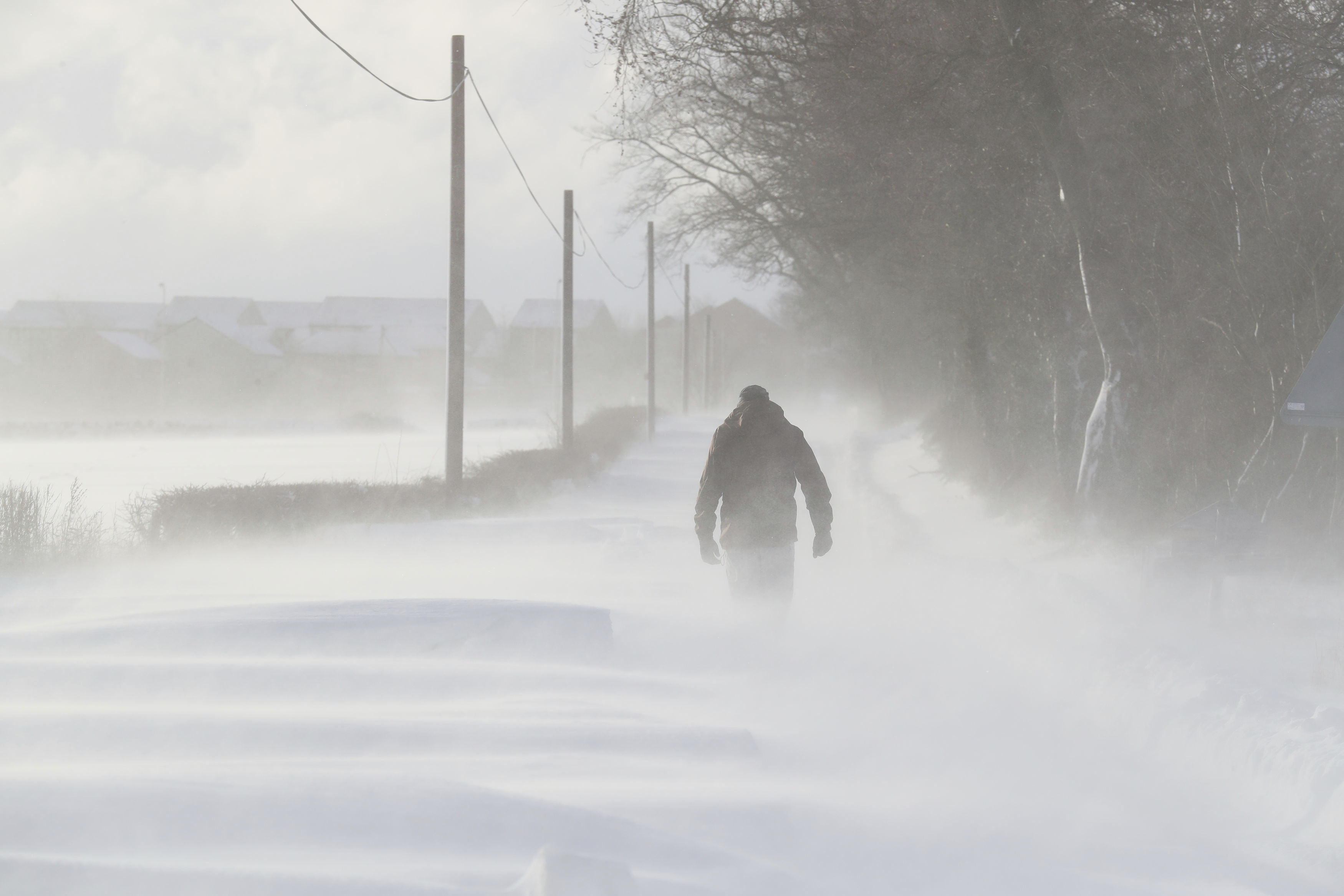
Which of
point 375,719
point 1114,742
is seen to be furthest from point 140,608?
point 1114,742

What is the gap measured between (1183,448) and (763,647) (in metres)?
6.42

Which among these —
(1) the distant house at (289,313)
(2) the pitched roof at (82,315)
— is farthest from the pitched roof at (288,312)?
(2) the pitched roof at (82,315)

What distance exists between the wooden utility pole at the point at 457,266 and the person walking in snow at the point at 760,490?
9309mm

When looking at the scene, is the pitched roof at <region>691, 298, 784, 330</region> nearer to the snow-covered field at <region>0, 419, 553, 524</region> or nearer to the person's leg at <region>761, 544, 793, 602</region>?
the snow-covered field at <region>0, 419, 553, 524</region>

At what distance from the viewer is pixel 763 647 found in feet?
23.9

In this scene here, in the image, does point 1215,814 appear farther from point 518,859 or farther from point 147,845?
point 147,845

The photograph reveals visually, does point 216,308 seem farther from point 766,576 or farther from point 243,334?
point 766,576

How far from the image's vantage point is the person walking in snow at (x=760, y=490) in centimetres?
747

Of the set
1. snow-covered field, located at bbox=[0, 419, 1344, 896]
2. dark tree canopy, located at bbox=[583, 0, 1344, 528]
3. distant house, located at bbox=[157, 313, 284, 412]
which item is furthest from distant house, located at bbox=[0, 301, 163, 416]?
snow-covered field, located at bbox=[0, 419, 1344, 896]

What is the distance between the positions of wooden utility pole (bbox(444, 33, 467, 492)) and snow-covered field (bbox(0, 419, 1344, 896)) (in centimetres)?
758

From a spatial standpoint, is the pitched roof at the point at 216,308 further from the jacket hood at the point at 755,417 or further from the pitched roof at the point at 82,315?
the jacket hood at the point at 755,417

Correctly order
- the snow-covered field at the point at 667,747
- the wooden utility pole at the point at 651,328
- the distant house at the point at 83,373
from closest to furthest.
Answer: the snow-covered field at the point at 667,747 < the wooden utility pole at the point at 651,328 < the distant house at the point at 83,373

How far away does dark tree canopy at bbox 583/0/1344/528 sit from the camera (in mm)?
9727

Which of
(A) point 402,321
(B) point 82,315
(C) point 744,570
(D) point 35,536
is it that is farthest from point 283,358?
(C) point 744,570
